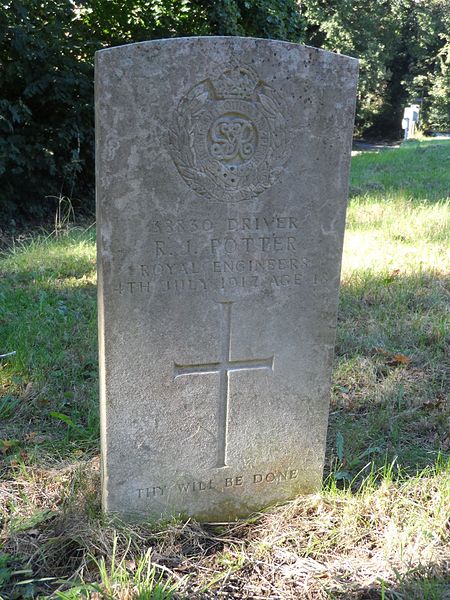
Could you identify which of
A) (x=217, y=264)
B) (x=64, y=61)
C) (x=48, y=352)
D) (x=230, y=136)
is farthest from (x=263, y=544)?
(x=64, y=61)

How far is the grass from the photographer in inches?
90.7

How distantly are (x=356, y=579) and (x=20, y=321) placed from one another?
9.20 ft

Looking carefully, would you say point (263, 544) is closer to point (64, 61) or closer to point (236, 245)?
point (236, 245)

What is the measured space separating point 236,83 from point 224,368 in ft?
3.51

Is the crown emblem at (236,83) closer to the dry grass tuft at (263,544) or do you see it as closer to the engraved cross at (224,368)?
the engraved cross at (224,368)

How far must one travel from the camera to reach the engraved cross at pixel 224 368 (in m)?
2.51

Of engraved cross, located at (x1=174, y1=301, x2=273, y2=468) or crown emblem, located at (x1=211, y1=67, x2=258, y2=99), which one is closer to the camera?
crown emblem, located at (x1=211, y1=67, x2=258, y2=99)

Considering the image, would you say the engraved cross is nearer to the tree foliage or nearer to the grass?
the grass

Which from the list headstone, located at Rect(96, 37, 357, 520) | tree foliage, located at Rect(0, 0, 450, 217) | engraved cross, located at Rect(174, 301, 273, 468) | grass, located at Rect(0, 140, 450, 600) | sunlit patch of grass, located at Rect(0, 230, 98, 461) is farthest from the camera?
tree foliage, located at Rect(0, 0, 450, 217)

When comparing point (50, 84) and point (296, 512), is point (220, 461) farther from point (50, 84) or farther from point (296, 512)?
point (50, 84)

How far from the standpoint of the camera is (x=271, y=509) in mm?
2781

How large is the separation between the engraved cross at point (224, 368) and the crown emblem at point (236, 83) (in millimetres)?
761

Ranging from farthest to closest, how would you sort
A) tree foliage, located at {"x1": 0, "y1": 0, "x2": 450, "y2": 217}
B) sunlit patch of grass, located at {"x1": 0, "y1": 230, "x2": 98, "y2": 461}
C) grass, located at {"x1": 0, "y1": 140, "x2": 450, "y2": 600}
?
tree foliage, located at {"x1": 0, "y1": 0, "x2": 450, "y2": 217}
sunlit patch of grass, located at {"x1": 0, "y1": 230, "x2": 98, "y2": 461}
grass, located at {"x1": 0, "y1": 140, "x2": 450, "y2": 600}

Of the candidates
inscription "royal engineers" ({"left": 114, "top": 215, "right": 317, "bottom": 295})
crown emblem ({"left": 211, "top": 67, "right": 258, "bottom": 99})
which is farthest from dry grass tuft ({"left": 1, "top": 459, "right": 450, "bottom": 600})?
crown emblem ({"left": 211, "top": 67, "right": 258, "bottom": 99})
